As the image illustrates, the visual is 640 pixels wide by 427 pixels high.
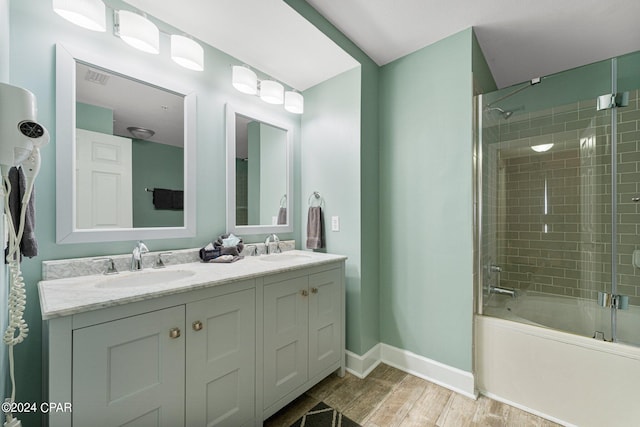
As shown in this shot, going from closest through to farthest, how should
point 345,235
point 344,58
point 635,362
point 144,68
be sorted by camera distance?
point 635,362
point 144,68
point 344,58
point 345,235

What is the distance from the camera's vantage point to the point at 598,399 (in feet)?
4.60

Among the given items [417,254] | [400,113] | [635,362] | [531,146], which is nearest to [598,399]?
[635,362]

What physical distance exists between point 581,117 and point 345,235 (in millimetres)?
1798

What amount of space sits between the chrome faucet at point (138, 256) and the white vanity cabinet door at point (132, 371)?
0.49 metres

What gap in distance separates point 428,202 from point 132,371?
189 cm

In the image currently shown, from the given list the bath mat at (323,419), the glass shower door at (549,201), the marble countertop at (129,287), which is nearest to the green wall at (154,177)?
the marble countertop at (129,287)

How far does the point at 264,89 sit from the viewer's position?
195 centimetres

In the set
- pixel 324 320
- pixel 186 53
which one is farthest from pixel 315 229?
pixel 186 53

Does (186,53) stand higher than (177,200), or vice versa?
(186,53)

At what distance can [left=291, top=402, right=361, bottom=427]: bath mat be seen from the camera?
4.76 feet

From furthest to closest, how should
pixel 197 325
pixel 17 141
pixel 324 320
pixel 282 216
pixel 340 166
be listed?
pixel 282 216
pixel 340 166
pixel 324 320
pixel 197 325
pixel 17 141

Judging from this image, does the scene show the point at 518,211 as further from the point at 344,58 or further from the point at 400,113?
the point at 344,58

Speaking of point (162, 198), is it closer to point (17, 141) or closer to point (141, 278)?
point (141, 278)

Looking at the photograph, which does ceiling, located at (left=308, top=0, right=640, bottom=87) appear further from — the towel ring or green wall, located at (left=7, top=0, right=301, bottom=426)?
the towel ring
